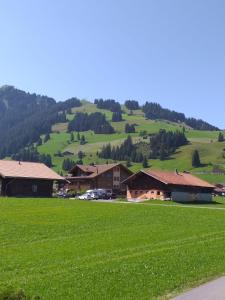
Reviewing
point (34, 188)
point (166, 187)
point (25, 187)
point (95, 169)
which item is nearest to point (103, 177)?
point (95, 169)

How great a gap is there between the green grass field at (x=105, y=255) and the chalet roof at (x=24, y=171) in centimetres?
3835

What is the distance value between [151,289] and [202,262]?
600 centimetres

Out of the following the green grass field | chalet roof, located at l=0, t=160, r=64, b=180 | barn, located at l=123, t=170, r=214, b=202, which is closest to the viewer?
the green grass field

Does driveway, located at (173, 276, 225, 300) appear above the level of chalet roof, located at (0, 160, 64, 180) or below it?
below

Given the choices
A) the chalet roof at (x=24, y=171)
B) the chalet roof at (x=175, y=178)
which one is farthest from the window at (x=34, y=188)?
the chalet roof at (x=175, y=178)

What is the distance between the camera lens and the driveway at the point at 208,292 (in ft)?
50.9

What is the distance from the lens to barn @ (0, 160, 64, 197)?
7906 centimetres

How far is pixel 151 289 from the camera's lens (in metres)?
16.1

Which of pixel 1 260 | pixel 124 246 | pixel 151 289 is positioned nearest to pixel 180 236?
pixel 124 246

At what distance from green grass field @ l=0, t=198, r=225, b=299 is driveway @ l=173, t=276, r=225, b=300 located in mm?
458

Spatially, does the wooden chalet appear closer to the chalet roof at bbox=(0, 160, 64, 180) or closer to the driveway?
the chalet roof at bbox=(0, 160, 64, 180)

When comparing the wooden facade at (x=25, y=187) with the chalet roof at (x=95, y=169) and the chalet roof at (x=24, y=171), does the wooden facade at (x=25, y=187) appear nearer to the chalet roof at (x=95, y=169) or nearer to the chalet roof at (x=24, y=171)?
the chalet roof at (x=24, y=171)

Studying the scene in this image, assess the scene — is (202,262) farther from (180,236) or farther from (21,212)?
(21,212)

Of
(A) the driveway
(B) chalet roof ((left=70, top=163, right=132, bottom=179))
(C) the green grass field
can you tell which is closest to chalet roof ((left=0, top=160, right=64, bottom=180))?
(C) the green grass field
